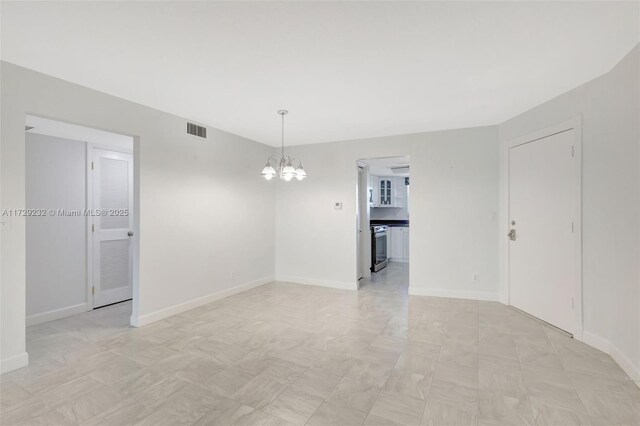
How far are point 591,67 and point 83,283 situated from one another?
6236 millimetres

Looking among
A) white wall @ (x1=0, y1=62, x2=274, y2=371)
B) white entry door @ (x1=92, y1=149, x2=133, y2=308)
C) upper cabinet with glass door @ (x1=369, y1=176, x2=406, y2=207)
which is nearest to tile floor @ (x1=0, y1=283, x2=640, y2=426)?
white wall @ (x1=0, y1=62, x2=274, y2=371)

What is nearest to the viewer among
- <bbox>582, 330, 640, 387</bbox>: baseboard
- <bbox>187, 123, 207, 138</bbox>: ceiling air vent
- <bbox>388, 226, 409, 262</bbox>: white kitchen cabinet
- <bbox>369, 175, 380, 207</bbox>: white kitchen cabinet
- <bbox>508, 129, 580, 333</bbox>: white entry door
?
<bbox>582, 330, 640, 387</bbox>: baseboard

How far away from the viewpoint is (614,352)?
2.72 m

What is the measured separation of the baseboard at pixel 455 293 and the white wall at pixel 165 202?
265 centimetres

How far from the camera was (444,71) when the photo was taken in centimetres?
269

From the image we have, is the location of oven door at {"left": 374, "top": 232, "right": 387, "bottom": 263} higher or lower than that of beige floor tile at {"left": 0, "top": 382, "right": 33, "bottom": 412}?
higher

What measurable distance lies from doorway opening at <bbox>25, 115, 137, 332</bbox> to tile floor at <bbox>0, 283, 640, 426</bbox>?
0.35m

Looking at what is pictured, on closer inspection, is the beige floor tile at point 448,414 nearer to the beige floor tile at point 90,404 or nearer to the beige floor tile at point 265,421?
the beige floor tile at point 265,421

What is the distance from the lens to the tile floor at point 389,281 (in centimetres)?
533

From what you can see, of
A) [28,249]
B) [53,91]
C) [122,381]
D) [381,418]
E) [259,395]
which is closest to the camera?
[381,418]

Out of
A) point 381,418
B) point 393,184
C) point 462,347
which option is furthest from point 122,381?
point 393,184

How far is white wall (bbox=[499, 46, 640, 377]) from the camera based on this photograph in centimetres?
245

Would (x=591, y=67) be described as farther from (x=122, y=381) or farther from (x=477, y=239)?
(x=122, y=381)

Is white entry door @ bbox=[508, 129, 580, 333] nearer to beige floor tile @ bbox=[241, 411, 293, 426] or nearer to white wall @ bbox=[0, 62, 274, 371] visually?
beige floor tile @ bbox=[241, 411, 293, 426]
